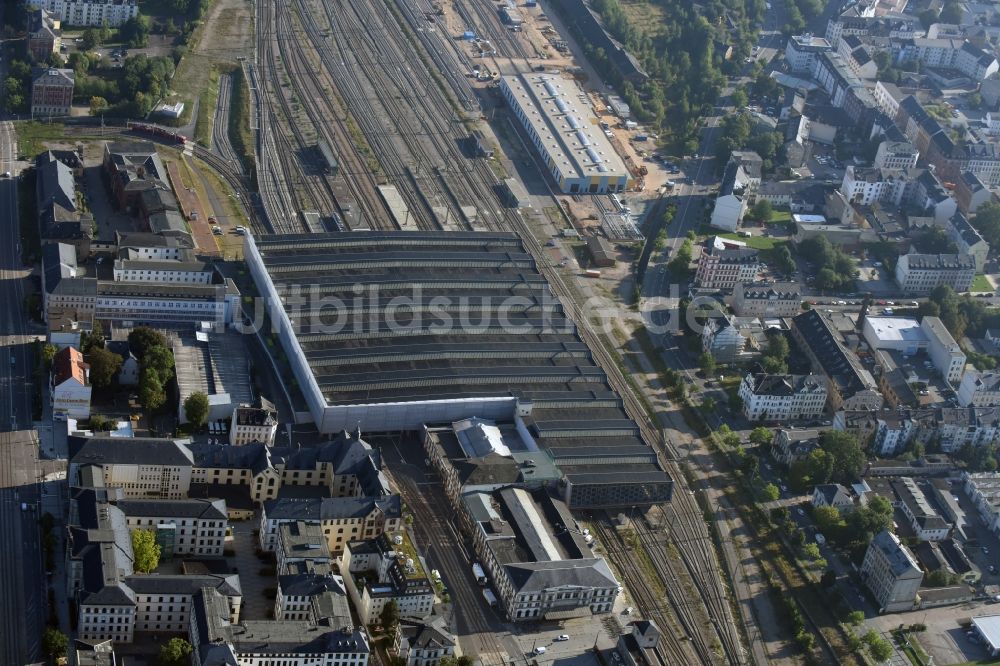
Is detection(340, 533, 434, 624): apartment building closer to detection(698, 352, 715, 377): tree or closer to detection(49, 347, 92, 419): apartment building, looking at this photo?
detection(49, 347, 92, 419): apartment building

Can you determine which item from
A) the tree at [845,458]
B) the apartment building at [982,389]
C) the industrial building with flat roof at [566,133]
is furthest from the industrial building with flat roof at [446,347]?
the apartment building at [982,389]

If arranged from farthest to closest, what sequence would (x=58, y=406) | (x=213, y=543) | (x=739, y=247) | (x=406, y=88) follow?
(x=406, y=88) < (x=739, y=247) < (x=58, y=406) < (x=213, y=543)

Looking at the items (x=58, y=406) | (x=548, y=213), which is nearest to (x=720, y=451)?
(x=548, y=213)

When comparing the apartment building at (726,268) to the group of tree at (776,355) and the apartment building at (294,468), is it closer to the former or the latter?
the group of tree at (776,355)

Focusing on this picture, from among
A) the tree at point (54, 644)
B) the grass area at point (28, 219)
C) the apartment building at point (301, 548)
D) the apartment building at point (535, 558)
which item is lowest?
the grass area at point (28, 219)

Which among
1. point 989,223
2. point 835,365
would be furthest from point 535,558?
point 989,223

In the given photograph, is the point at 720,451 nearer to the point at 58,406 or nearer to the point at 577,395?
the point at 577,395
